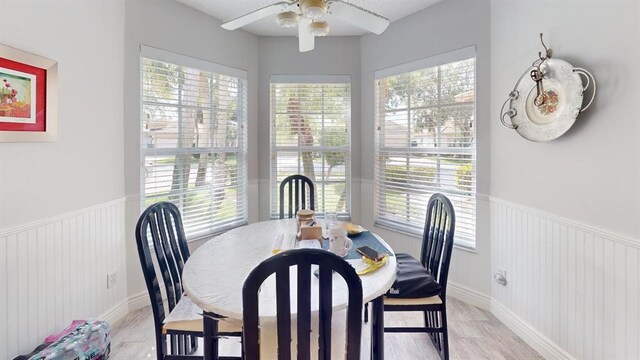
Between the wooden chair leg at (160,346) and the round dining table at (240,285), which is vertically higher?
the round dining table at (240,285)

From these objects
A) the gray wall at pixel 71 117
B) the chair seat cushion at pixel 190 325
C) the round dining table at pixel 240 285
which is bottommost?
the chair seat cushion at pixel 190 325

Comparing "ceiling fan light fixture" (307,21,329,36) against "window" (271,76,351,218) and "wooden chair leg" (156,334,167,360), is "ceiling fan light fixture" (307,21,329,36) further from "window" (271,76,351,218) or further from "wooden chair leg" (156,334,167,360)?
"wooden chair leg" (156,334,167,360)

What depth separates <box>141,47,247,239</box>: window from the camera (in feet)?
8.99

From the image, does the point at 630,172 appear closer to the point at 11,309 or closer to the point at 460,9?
the point at 460,9

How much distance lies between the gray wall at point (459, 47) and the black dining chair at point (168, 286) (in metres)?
2.13

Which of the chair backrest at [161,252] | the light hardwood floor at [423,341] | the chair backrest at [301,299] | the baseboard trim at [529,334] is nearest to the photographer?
the chair backrest at [301,299]

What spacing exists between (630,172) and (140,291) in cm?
341

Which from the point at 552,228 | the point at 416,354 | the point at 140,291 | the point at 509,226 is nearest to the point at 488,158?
the point at 509,226

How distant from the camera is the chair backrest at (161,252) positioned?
61.9 inches

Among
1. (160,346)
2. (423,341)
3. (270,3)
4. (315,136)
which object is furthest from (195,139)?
(423,341)

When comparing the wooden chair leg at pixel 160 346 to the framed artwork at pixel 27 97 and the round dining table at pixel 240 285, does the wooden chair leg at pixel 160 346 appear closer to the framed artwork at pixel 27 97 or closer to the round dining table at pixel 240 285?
the round dining table at pixel 240 285

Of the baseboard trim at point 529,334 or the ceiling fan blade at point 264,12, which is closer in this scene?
the ceiling fan blade at point 264,12

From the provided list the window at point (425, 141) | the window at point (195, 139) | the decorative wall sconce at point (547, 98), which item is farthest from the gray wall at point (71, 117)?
the decorative wall sconce at point (547, 98)

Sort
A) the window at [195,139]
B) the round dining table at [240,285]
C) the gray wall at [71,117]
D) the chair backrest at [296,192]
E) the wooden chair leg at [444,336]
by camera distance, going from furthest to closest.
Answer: the chair backrest at [296,192] → the window at [195,139] → the wooden chair leg at [444,336] → the gray wall at [71,117] → the round dining table at [240,285]
